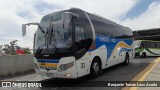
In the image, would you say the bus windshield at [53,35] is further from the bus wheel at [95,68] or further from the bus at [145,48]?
the bus at [145,48]

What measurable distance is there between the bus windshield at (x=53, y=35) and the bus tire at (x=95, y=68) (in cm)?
239

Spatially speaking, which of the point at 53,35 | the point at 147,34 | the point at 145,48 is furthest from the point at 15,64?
the point at 147,34

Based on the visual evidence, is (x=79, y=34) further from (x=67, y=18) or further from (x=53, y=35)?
(x=67, y=18)

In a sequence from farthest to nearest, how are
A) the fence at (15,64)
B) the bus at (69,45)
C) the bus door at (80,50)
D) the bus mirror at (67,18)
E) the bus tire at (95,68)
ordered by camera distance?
the fence at (15,64) < the bus tire at (95,68) < the bus door at (80,50) < the bus at (69,45) < the bus mirror at (67,18)

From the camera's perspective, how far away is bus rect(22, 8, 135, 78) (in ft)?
31.9

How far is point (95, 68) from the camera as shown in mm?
11852

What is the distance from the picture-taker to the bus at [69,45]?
972 centimetres

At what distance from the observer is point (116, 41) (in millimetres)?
15617

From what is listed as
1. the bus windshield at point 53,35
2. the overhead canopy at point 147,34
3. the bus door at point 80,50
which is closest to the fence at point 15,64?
the bus windshield at point 53,35

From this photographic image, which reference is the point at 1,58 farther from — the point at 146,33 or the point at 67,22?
the point at 146,33

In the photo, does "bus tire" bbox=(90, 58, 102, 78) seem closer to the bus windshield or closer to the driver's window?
the driver's window

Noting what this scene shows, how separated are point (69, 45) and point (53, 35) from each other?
0.90m

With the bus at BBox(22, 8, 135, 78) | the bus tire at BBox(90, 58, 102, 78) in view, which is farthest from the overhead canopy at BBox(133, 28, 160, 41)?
the bus at BBox(22, 8, 135, 78)

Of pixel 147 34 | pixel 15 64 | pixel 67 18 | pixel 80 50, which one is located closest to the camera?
pixel 67 18
